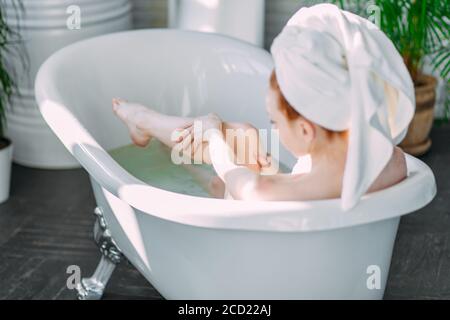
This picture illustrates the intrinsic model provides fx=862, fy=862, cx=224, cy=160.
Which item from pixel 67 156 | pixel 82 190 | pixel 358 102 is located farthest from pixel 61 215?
pixel 358 102

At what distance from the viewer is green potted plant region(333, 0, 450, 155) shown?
10.9 ft

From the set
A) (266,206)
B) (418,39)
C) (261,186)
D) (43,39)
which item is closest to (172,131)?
(261,186)

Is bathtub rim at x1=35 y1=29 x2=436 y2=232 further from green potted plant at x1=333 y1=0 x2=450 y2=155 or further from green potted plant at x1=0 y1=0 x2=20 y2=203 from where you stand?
green potted plant at x1=333 y1=0 x2=450 y2=155

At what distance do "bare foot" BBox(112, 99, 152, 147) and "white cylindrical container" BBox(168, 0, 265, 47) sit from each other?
3.95ft

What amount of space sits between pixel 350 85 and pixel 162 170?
1.10 meters

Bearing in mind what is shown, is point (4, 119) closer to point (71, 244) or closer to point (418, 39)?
point (71, 244)

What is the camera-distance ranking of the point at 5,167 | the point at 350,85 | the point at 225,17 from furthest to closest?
1. the point at 225,17
2. the point at 5,167
3. the point at 350,85

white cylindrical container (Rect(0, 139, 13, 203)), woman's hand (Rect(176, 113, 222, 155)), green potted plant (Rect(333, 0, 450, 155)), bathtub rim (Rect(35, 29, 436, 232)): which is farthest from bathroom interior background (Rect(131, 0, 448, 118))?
bathtub rim (Rect(35, 29, 436, 232))

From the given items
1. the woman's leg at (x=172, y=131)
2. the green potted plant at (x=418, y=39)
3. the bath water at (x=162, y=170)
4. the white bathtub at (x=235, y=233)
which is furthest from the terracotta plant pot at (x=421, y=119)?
the white bathtub at (x=235, y=233)

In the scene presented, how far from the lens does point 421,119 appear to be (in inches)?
141

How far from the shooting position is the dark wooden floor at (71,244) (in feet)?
9.00

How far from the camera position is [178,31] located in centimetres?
302

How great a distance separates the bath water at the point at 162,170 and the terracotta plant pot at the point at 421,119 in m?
1.25

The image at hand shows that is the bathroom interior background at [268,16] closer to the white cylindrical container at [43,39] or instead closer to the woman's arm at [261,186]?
the white cylindrical container at [43,39]
